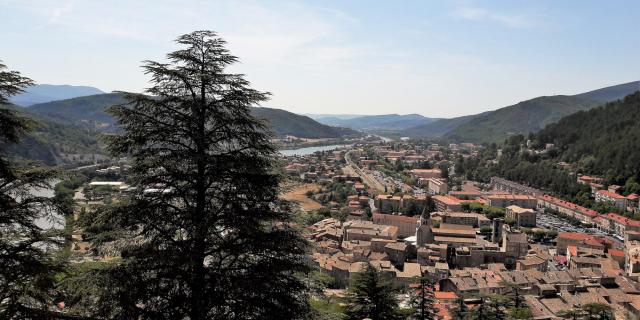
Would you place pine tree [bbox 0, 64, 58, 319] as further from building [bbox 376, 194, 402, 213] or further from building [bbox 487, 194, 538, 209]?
building [bbox 487, 194, 538, 209]

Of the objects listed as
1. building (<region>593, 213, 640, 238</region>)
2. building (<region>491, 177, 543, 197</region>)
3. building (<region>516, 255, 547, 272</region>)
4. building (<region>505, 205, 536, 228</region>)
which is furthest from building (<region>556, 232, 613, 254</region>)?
building (<region>491, 177, 543, 197</region>)

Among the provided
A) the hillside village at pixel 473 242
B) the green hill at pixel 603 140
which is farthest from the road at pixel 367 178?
the green hill at pixel 603 140

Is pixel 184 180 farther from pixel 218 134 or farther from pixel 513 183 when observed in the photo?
pixel 513 183

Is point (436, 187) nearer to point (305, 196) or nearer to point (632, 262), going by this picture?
point (305, 196)

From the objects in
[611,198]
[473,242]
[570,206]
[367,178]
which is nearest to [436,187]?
[367,178]

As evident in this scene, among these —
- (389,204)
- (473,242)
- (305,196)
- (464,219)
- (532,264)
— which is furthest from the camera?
(305,196)
